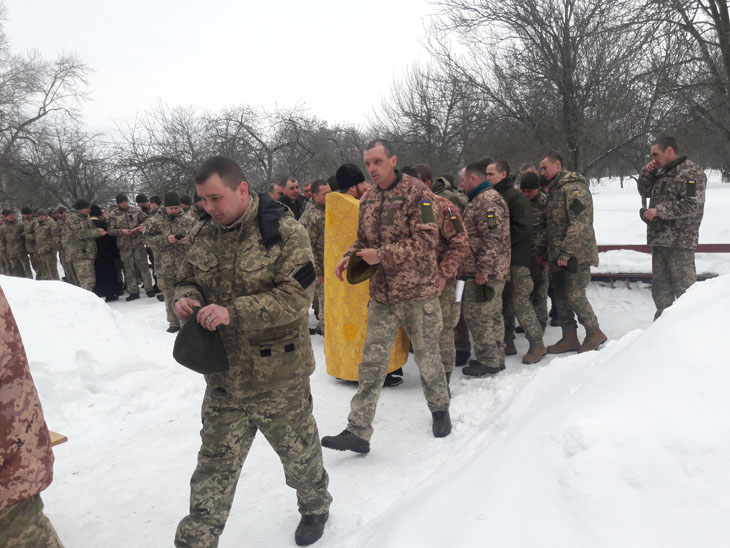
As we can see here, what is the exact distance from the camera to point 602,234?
12.8m

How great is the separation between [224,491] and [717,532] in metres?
2.07

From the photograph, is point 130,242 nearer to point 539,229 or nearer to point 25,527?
point 539,229

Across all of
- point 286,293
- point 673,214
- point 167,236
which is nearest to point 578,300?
point 673,214

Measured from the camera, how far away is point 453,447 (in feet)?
12.5

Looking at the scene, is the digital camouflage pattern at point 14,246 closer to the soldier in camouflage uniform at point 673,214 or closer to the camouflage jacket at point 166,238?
the camouflage jacket at point 166,238

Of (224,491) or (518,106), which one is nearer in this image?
(224,491)

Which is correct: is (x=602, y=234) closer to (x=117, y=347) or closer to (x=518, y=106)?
(x=518, y=106)

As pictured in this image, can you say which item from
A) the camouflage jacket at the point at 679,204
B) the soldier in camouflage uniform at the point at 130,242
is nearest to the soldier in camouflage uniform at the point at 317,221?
the camouflage jacket at the point at 679,204

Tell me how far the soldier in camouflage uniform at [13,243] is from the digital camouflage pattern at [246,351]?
14.2m

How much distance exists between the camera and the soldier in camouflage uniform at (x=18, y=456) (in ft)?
5.04

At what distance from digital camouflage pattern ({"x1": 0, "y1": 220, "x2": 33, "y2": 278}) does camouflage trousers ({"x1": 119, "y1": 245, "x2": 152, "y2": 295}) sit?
14.6ft

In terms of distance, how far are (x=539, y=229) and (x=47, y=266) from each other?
43.2 feet

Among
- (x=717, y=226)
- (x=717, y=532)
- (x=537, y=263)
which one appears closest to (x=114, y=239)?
(x=537, y=263)

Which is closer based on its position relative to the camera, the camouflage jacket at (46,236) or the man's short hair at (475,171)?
the man's short hair at (475,171)
